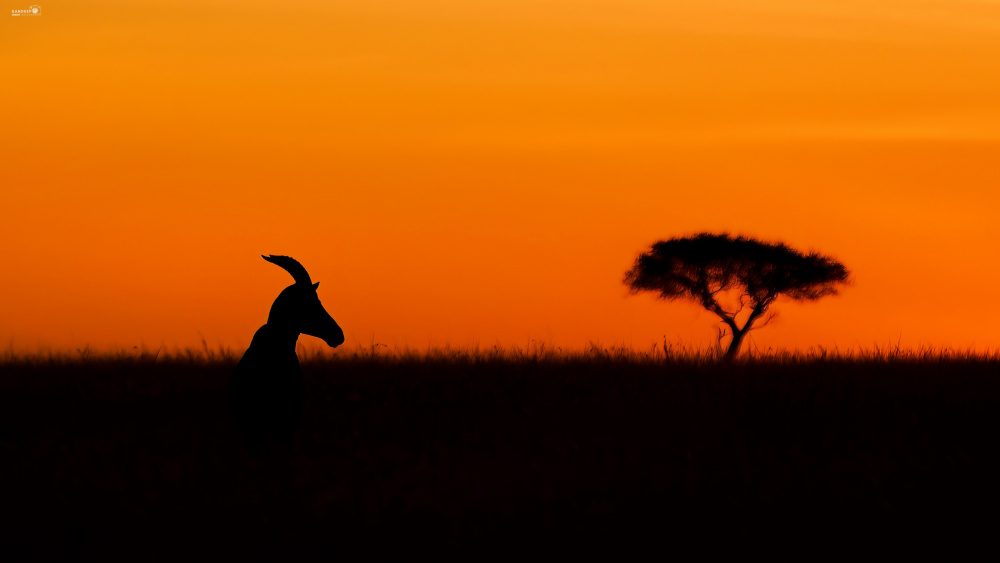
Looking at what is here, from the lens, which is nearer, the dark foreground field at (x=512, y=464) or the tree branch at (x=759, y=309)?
the dark foreground field at (x=512, y=464)

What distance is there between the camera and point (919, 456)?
1098 cm

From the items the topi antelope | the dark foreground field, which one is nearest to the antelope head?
the topi antelope

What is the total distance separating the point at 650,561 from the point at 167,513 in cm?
357

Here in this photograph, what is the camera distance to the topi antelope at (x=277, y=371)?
9922mm

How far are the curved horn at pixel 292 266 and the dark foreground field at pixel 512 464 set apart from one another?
1.61 meters

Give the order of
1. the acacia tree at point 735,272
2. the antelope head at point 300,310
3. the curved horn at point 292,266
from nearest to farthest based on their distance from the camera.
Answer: the curved horn at point 292,266 < the antelope head at point 300,310 < the acacia tree at point 735,272

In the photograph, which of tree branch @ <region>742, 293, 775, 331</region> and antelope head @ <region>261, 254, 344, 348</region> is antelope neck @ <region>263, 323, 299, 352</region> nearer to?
antelope head @ <region>261, 254, 344, 348</region>

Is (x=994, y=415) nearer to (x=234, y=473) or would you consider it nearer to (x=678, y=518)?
(x=678, y=518)

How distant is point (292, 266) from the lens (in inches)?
380

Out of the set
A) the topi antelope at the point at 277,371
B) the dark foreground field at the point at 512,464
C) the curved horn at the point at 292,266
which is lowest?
the dark foreground field at the point at 512,464

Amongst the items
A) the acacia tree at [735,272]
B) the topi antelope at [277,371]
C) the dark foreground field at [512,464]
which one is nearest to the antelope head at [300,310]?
the topi antelope at [277,371]

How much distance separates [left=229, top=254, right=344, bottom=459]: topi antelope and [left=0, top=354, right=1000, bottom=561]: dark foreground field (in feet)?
1.49

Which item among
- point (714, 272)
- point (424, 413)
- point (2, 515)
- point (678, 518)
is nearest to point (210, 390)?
point (424, 413)

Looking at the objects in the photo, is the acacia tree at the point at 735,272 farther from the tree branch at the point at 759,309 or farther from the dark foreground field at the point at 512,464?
the dark foreground field at the point at 512,464
